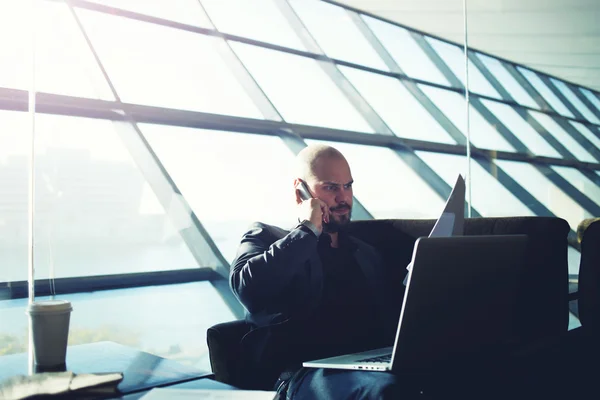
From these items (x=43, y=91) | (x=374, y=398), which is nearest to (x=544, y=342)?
(x=374, y=398)

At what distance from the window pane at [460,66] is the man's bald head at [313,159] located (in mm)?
4250

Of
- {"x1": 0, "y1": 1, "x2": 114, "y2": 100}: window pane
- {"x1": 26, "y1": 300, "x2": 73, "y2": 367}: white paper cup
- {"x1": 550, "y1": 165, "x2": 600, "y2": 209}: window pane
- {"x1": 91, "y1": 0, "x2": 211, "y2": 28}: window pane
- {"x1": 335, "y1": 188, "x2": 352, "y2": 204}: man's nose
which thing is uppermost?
{"x1": 91, "y1": 0, "x2": 211, "y2": 28}: window pane

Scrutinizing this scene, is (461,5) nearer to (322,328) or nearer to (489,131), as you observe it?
(489,131)

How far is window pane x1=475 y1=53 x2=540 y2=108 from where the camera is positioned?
6301 millimetres

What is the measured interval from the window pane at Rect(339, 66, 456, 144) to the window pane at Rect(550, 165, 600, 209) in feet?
5.82

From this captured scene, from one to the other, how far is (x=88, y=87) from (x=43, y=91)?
1.00 ft

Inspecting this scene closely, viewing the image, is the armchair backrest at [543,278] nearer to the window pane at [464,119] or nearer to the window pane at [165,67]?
the window pane at [165,67]

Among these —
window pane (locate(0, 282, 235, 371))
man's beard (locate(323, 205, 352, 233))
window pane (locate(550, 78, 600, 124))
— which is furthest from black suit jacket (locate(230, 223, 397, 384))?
window pane (locate(550, 78, 600, 124))

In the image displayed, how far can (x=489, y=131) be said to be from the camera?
584 cm

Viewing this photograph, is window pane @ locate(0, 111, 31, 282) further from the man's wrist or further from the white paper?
the white paper

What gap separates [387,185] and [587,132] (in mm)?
2848

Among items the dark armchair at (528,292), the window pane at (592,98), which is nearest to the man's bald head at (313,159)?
the dark armchair at (528,292)

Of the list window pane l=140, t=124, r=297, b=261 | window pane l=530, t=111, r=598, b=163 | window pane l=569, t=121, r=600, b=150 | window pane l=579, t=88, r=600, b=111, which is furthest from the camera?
window pane l=530, t=111, r=598, b=163

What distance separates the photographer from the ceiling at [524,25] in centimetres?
509
